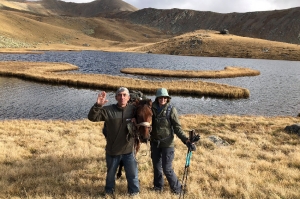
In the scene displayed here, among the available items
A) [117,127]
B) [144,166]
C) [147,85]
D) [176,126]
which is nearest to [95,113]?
[117,127]

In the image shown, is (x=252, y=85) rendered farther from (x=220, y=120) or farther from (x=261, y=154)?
(x=261, y=154)

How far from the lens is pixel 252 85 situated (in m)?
49.4

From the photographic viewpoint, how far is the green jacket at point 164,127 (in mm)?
7570

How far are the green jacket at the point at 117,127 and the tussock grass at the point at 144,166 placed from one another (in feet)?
5.07

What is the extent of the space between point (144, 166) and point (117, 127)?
411 cm

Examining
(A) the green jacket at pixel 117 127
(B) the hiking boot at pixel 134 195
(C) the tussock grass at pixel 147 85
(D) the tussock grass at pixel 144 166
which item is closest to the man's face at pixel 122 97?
(A) the green jacket at pixel 117 127

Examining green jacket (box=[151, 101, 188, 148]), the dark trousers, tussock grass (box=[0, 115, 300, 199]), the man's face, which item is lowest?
tussock grass (box=[0, 115, 300, 199])

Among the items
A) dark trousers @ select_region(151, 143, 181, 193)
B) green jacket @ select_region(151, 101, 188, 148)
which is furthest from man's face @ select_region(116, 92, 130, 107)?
dark trousers @ select_region(151, 143, 181, 193)

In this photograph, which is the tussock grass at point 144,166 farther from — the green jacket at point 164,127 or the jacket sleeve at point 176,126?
the jacket sleeve at point 176,126

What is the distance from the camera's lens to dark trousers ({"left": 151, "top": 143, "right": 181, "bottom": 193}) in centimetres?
778

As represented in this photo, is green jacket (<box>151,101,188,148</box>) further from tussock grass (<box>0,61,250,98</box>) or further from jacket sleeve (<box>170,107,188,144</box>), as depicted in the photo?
tussock grass (<box>0,61,250,98</box>)

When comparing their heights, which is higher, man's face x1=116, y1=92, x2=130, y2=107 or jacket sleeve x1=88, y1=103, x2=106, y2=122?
man's face x1=116, y1=92, x2=130, y2=107

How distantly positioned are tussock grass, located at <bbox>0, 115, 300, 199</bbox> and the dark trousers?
370 mm

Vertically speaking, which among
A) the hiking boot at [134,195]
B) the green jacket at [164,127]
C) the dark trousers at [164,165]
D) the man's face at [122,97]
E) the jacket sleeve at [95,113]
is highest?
the man's face at [122,97]
